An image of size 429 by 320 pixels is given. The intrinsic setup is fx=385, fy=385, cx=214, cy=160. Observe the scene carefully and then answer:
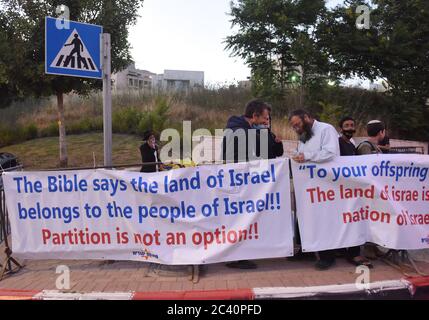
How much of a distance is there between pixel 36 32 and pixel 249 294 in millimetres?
11267

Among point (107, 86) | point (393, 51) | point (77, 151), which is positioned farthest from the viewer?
point (77, 151)

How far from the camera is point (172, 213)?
466cm

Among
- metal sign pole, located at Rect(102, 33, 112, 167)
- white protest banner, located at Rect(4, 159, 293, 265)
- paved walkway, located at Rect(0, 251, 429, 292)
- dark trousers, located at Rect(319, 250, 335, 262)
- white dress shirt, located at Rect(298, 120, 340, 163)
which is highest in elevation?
metal sign pole, located at Rect(102, 33, 112, 167)

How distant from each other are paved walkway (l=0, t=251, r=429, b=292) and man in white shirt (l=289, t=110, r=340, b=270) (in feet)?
0.55

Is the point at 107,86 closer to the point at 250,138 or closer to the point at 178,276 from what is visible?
the point at 250,138

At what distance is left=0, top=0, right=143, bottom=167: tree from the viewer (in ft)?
38.5

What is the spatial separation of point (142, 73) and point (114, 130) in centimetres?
6035

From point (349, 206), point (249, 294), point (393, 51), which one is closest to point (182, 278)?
point (249, 294)

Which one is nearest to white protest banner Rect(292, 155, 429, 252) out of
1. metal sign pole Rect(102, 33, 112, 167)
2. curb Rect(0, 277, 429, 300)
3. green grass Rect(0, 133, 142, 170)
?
curb Rect(0, 277, 429, 300)

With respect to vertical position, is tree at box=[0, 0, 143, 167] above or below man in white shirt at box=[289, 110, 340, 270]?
above

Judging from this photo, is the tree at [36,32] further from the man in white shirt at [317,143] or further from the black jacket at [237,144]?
the man in white shirt at [317,143]

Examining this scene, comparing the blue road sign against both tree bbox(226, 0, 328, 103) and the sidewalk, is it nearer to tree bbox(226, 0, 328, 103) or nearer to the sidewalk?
the sidewalk

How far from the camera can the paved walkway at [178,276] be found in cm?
430
